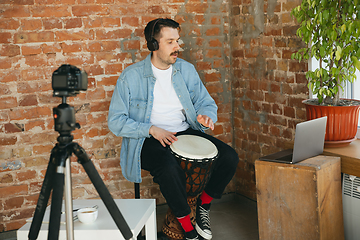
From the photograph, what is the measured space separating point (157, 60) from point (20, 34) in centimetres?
98

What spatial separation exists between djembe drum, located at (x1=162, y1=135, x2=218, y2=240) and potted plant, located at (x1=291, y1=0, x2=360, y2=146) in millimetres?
672

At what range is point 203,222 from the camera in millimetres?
2375

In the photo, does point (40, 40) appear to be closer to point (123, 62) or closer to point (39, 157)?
point (123, 62)

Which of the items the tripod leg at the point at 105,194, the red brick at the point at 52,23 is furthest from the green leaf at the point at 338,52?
the red brick at the point at 52,23

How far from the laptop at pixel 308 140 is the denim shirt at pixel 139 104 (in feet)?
2.30

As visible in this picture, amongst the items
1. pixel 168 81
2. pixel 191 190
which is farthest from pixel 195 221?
pixel 168 81

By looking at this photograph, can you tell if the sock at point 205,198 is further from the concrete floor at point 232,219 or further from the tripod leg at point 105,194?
the tripod leg at point 105,194

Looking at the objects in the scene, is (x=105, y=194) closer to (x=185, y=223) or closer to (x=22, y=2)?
(x=185, y=223)

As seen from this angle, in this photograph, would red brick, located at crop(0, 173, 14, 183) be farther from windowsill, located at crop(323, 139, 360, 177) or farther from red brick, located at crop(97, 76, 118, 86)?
windowsill, located at crop(323, 139, 360, 177)

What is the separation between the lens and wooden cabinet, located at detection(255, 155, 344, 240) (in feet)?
6.34

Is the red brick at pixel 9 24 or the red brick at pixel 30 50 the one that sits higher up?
the red brick at pixel 9 24

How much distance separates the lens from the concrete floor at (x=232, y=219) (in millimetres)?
2568

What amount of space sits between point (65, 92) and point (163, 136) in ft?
3.44

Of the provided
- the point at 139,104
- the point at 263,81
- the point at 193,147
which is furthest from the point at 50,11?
the point at 263,81
